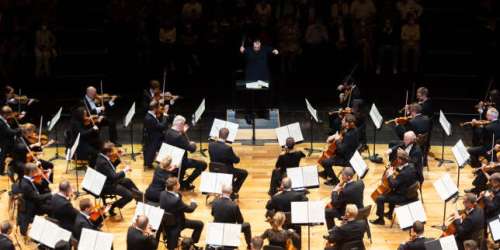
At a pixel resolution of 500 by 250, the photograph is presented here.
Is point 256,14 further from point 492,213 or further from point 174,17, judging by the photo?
point 492,213

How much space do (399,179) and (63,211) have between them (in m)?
5.35

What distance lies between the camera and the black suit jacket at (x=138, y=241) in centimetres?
1187

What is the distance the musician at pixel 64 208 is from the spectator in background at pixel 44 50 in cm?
961

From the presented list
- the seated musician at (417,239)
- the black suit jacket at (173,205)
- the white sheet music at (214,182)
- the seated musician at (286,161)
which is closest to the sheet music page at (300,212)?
the seated musician at (417,239)

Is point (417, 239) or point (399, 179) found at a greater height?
point (399, 179)

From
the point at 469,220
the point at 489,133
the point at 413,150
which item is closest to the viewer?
the point at 469,220

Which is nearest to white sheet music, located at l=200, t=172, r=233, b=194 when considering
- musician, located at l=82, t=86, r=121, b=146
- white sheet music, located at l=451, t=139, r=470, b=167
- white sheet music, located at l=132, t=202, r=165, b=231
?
white sheet music, located at l=132, t=202, r=165, b=231

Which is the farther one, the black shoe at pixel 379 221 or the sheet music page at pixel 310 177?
the black shoe at pixel 379 221

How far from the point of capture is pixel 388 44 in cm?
2211

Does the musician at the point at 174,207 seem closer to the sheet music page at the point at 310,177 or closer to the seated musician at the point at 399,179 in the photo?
the sheet music page at the point at 310,177

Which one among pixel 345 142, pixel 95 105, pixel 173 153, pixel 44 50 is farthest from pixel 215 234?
pixel 44 50

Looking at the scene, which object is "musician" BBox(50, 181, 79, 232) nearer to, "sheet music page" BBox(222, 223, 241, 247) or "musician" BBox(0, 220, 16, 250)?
"musician" BBox(0, 220, 16, 250)

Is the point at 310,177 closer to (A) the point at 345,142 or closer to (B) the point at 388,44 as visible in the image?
(A) the point at 345,142

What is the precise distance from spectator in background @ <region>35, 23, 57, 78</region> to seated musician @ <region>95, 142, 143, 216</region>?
25.8ft
